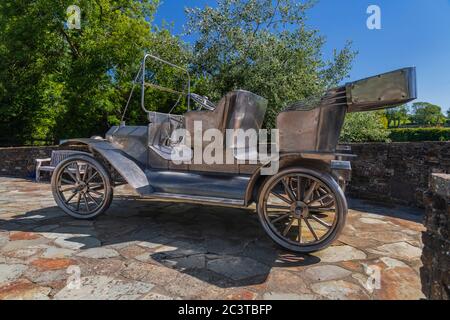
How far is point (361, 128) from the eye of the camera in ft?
28.8

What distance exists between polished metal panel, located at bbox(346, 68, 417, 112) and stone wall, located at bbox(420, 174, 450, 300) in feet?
3.10

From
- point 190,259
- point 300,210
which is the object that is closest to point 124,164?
point 190,259

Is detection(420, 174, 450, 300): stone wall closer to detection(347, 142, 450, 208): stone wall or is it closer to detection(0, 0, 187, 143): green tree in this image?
detection(347, 142, 450, 208): stone wall

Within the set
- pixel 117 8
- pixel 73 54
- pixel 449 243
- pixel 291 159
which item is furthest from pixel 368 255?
pixel 117 8

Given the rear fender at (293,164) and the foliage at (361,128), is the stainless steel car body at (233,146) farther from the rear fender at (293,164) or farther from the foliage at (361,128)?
the foliage at (361,128)

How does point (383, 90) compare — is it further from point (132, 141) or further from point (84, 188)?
point (84, 188)

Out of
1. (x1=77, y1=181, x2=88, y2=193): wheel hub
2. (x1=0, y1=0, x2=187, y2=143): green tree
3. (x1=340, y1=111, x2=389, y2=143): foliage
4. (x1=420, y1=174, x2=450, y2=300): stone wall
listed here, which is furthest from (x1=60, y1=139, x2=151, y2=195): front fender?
(x1=0, y1=0, x2=187, y2=143): green tree

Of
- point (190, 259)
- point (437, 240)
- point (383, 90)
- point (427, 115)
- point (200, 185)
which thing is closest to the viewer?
point (437, 240)

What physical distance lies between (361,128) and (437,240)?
7938mm

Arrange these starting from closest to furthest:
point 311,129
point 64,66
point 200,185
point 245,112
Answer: point 311,129, point 200,185, point 245,112, point 64,66

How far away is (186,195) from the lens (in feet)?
10.9

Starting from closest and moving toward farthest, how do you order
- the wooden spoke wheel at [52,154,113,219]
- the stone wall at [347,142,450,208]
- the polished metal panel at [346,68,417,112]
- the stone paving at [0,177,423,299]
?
the stone paving at [0,177,423,299] < the polished metal panel at [346,68,417,112] < the wooden spoke wheel at [52,154,113,219] < the stone wall at [347,142,450,208]

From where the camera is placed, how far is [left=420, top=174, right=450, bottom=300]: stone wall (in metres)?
1.48

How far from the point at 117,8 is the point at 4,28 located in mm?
4934
